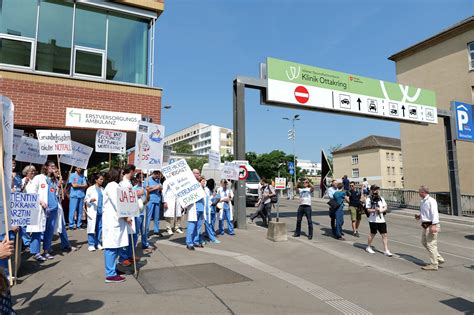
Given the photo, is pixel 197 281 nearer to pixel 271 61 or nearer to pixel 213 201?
pixel 213 201

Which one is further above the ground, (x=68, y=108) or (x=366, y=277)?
(x=68, y=108)

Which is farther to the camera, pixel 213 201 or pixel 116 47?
pixel 116 47

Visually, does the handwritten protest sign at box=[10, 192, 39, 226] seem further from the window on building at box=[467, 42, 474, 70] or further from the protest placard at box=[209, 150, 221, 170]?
the window on building at box=[467, 42, 474, 70]

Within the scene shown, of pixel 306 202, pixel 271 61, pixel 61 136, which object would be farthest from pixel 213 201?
pixel 271 61

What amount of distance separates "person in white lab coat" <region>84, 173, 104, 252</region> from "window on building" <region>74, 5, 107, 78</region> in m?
5.72

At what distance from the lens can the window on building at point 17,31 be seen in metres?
11.2

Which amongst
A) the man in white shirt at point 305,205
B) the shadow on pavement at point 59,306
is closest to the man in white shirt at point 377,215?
the man in white shirt at point 305,205

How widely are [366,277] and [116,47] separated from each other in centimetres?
1136

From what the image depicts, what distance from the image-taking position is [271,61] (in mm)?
13531

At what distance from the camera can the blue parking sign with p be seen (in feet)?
66.8

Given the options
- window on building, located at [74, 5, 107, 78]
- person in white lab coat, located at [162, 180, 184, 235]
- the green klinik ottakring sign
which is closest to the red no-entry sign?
the green klinik ottakring sign

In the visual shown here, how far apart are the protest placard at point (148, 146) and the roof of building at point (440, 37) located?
2844cm

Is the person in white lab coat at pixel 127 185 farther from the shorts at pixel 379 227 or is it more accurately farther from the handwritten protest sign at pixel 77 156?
the shorts at pixel 379 227

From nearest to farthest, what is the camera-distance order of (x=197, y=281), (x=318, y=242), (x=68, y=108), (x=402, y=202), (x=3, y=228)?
1. (x=3, y=228)
2. (x=197, y=281)
3. (x=318, y=242)
4. (x=68, y=108)
5. (x=402, y=202)
